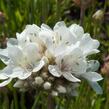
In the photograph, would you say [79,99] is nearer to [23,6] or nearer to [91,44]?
[91,44]

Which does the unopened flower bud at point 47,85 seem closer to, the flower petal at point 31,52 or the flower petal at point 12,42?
the flower petal at point 31,52

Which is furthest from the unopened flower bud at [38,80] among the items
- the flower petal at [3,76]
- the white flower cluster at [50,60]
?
the flower petal at [3,76]

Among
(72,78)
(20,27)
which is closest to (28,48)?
(72,78)

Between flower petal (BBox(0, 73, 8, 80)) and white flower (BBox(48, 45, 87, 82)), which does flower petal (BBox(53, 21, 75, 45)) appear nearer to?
white flower (BBox(48, 45, 87, 82))

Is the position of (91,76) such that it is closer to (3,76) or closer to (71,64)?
(71,64)

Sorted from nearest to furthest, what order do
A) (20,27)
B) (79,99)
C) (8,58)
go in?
(8,58) < (79,99) < (20,27)

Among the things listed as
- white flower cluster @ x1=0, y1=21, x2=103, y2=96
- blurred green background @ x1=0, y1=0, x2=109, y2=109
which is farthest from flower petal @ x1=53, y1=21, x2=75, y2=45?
blurred green background @ x1=0, y1=0, x2=109, y2=109

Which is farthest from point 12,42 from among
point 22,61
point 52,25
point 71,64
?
point 52,25
